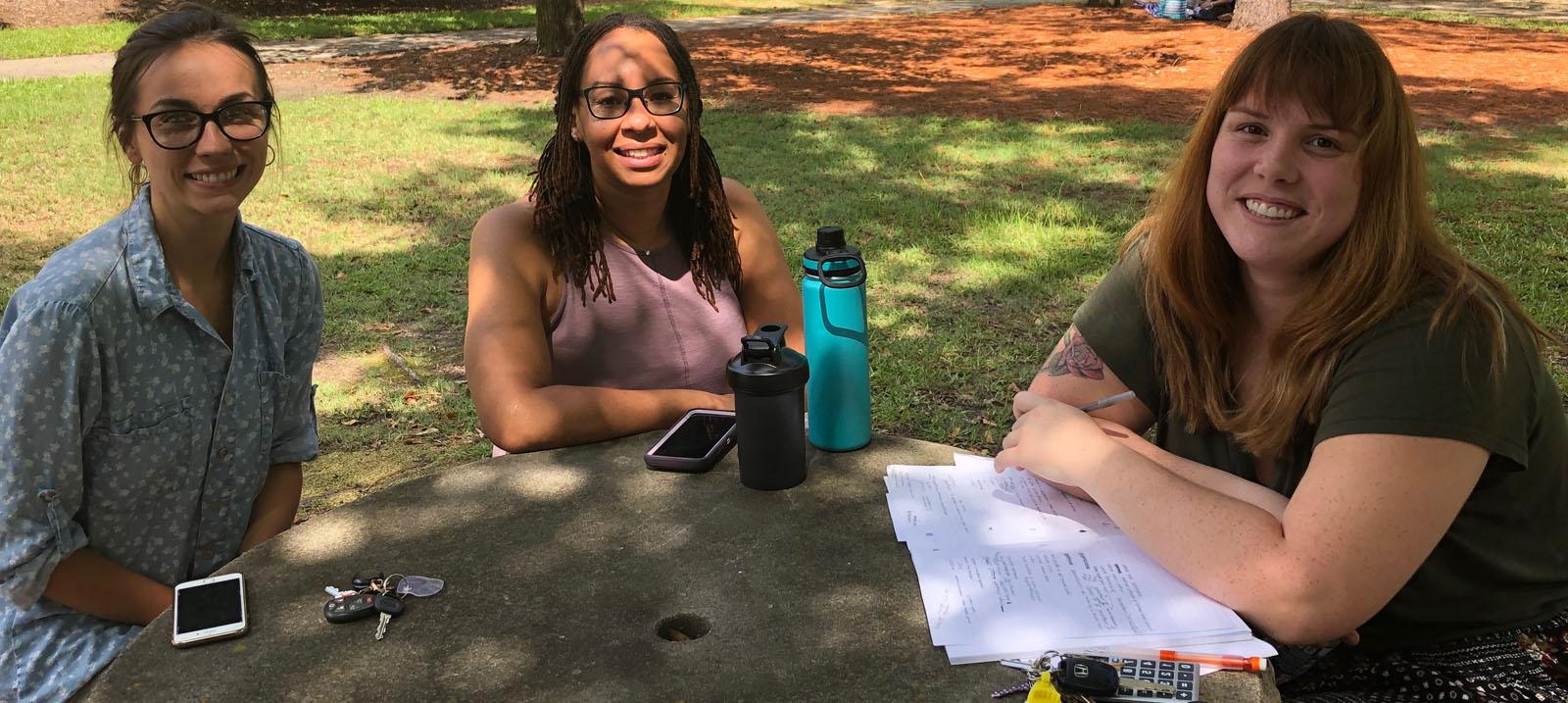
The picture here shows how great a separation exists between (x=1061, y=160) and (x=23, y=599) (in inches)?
315

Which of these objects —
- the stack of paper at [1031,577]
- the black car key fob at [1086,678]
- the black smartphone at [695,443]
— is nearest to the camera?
the black car key fob at [1086,678]

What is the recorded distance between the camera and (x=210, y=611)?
185 centimetres

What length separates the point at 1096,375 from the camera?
2.38 metres

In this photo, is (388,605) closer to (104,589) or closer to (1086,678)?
(104,589)

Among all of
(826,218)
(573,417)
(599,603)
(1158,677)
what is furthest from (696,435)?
(826,218)

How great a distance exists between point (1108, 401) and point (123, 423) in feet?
6.06

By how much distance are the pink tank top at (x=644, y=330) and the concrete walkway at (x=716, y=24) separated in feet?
44.5

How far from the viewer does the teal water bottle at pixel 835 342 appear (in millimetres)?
2184

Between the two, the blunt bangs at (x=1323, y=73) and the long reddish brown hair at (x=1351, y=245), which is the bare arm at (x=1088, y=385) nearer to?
the long reddish brown hair at (x=1351, y=245)

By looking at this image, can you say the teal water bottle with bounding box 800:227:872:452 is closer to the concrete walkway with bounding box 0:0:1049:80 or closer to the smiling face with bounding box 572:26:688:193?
the smiling face with bounding box 572:26:688:193

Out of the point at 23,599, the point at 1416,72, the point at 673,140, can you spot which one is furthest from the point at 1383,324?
the point at 1416,72

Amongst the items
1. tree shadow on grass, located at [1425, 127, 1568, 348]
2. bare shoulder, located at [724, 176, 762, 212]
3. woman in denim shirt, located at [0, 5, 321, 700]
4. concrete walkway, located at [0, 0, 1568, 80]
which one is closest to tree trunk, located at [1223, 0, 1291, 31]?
concrete walkway, located at [0, 0, 1568, 80]

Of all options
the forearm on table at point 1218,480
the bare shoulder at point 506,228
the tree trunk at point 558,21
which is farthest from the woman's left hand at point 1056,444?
the tree trunk at point 558,21

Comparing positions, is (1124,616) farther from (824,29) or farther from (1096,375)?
(824,29)
